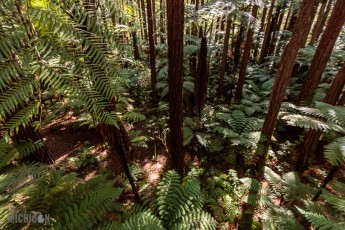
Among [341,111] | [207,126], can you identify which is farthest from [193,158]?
[341,111]

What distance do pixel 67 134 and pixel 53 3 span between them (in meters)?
6.04

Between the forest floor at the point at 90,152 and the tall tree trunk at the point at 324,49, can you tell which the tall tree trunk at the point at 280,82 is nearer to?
the tall tree trunk at the point at 324,49

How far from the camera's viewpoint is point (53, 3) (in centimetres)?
145

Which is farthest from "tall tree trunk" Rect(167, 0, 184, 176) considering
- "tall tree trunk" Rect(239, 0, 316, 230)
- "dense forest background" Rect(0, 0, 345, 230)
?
"tall tree trunk" Rect(239, 0, 316, 230)

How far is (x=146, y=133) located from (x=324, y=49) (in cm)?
528

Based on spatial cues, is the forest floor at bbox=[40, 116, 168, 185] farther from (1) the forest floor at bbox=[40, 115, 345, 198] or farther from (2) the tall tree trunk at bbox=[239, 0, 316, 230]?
(2) the tall tree trunk at bbox=[239, 0, 316, 230]

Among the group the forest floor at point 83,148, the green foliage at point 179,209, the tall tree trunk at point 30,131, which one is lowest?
the forest floor at point 83,148

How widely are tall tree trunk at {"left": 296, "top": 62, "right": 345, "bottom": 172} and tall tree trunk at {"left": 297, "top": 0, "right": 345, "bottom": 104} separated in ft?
1.44

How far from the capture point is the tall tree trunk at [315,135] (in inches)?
163

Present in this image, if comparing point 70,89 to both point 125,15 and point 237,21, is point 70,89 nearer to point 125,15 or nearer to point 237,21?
point 125,15

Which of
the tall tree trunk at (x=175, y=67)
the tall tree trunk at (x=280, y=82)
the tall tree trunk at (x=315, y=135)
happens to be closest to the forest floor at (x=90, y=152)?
the tall tree trunk at (x=315, y=135)

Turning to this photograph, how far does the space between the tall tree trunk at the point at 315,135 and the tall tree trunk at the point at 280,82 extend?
4.08 ft

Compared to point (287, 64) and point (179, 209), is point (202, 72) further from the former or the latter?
point (179, 209)

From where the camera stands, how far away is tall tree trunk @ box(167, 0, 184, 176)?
93.5 inches
